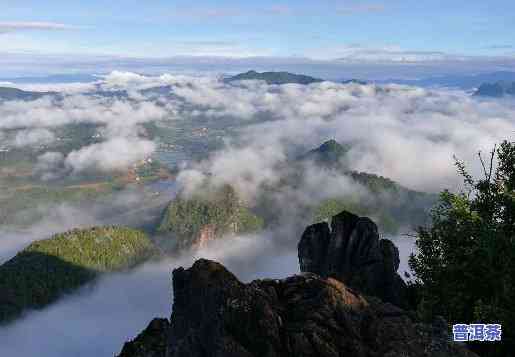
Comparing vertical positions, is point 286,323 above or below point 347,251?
above

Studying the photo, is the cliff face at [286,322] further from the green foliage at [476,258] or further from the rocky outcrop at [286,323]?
the green foliage at [476,258]

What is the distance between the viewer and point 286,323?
1146 inches

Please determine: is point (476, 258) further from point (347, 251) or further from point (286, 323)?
point (347, 251)

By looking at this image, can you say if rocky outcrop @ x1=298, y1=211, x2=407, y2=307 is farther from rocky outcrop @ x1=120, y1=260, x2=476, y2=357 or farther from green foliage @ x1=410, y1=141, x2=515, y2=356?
rocky outcrop @ x1=120, y1=260, x2=476, y2=357

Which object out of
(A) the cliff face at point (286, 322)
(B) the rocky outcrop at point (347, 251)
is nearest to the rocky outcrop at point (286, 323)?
(A) the cliff face at point (286, 322)

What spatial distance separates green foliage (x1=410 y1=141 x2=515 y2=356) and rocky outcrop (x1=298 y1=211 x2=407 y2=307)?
1651 cm

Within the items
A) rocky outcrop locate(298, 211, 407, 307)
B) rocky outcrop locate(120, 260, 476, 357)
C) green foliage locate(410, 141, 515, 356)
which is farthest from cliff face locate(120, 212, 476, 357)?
rocky outcrop locate(298, 211, 407, 307)

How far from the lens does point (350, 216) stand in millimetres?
72500

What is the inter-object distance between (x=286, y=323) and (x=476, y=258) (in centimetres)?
1957

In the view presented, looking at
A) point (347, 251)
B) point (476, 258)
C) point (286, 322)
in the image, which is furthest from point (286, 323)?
point (347, 251)

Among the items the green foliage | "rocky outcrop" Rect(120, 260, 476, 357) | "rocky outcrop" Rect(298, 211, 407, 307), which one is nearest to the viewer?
"rocky outcrop" Rect(120, 260, 476, 357)

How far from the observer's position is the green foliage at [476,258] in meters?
34.9

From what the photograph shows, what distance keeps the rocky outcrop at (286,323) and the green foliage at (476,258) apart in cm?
696

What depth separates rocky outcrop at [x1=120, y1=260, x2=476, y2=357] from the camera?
90.7 feet
